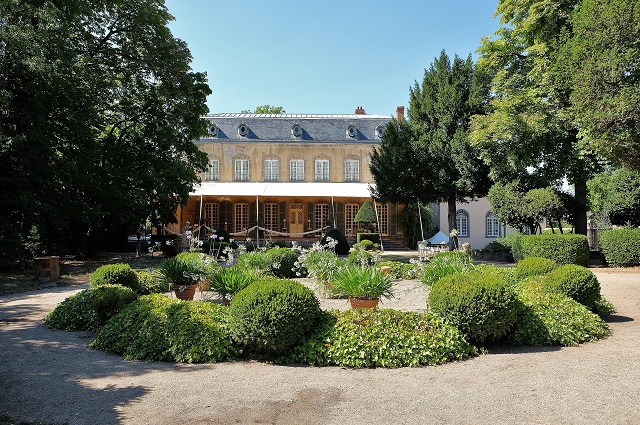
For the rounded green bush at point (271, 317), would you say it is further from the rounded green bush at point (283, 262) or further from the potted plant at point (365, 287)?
the rounded green bush at point (283, 262)

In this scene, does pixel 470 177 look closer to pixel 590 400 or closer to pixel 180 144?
pixel 180 144

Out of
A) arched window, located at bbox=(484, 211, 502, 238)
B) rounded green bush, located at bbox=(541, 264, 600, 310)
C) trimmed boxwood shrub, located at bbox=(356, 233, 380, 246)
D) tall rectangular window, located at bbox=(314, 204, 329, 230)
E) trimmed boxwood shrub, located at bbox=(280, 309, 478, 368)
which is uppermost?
tall rectangular window, located at bbox=(314, 204, 329, 230)

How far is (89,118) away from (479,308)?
13.2 metres

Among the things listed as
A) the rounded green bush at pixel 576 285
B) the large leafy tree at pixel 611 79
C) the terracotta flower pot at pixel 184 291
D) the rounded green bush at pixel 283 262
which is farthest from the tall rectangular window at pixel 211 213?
the rounded green bush at pixel 576 285

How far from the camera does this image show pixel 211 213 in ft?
89.5

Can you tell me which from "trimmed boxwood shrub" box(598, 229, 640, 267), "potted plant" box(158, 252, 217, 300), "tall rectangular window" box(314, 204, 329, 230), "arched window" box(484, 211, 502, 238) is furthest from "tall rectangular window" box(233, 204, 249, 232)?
"potted plant" box(158, 252, 217, 300)

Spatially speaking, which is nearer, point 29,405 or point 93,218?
point 29,405

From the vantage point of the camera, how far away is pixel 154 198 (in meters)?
17.2

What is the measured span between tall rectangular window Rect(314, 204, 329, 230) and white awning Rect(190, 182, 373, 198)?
4.25 ft

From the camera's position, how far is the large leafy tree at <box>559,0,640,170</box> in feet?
35.5

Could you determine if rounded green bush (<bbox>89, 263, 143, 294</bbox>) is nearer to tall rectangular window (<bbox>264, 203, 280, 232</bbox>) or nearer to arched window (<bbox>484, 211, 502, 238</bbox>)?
tall rectangular window (<bbox>264, 203, 280, 232</bbox>)

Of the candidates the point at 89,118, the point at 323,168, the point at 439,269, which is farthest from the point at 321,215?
the point at 439,269

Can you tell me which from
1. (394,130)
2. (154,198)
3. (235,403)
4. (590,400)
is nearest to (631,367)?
(590,400)

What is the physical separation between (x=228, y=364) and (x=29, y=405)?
1.85 m
